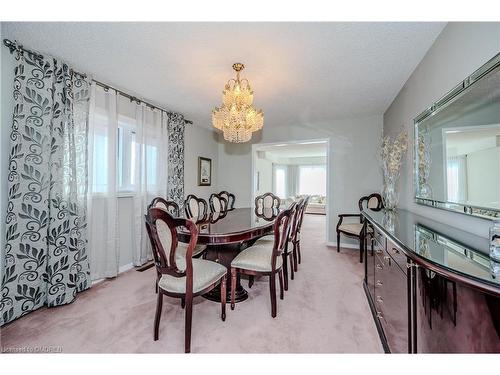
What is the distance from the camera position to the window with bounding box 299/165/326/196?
384 inches

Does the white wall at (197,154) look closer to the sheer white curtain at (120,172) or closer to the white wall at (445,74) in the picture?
the sheer white curtain at (120,172)

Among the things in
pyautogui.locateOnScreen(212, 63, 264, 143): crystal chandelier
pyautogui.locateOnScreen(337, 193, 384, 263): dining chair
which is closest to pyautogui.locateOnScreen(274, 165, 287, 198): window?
pyautogui.locateOnScreen(337, 193, 384, 263): dining chair

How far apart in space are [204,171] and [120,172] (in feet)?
6.02

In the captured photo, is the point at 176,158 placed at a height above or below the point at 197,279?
above

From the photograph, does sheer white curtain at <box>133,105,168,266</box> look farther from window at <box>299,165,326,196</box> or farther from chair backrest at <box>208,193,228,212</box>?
window at <box>299,165,326,196</box>

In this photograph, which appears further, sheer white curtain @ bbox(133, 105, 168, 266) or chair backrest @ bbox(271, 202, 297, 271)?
sheer white curtain @ bbox(133, 105, 168, 266)

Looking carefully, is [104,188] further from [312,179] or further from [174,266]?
[312,179]

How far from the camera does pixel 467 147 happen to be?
1312 millimetres

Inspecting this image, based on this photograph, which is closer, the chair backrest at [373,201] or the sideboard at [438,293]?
the sideboard at [438,293]

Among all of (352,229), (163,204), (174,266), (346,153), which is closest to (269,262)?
(174,266)

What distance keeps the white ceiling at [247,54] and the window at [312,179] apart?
6.91m

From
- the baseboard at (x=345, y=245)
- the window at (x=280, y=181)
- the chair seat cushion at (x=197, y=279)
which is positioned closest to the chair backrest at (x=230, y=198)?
the baseboard at (x=345, y=245)

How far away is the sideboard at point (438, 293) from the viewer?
2.53 feet

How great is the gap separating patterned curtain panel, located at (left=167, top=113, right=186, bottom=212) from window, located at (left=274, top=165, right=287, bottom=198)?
638 cm
